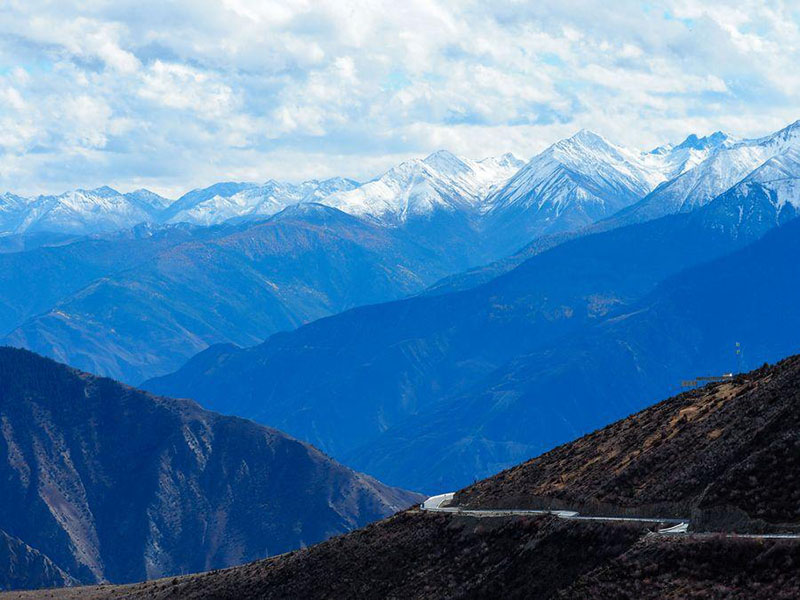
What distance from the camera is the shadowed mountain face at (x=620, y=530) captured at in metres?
63.8

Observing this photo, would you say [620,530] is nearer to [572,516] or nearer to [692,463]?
[572,516]

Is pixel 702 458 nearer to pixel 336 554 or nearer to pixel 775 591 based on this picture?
pixel 775 591

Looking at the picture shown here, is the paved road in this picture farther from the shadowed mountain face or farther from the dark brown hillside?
the dark brown hillside

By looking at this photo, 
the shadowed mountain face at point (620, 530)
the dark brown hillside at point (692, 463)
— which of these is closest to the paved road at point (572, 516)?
the shadowed mountain face at point (620, 530)

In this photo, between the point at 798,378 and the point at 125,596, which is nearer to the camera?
the point at 798,378

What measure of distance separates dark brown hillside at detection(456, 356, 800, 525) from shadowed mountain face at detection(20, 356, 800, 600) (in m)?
0.13

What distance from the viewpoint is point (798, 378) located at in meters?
84.6

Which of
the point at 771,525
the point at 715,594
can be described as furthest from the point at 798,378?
the point at 715,594

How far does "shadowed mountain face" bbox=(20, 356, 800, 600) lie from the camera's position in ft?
209

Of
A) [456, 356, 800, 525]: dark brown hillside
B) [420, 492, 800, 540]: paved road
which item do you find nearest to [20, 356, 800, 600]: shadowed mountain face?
[456, 356, 800, 525]: dark brown hillside

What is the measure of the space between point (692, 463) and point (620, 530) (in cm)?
991

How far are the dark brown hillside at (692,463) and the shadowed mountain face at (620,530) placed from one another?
0.13m

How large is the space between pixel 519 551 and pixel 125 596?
58392 mm

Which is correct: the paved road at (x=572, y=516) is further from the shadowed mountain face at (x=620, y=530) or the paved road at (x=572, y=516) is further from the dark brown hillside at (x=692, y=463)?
the dark brown hillside at (x=692, y=463)
